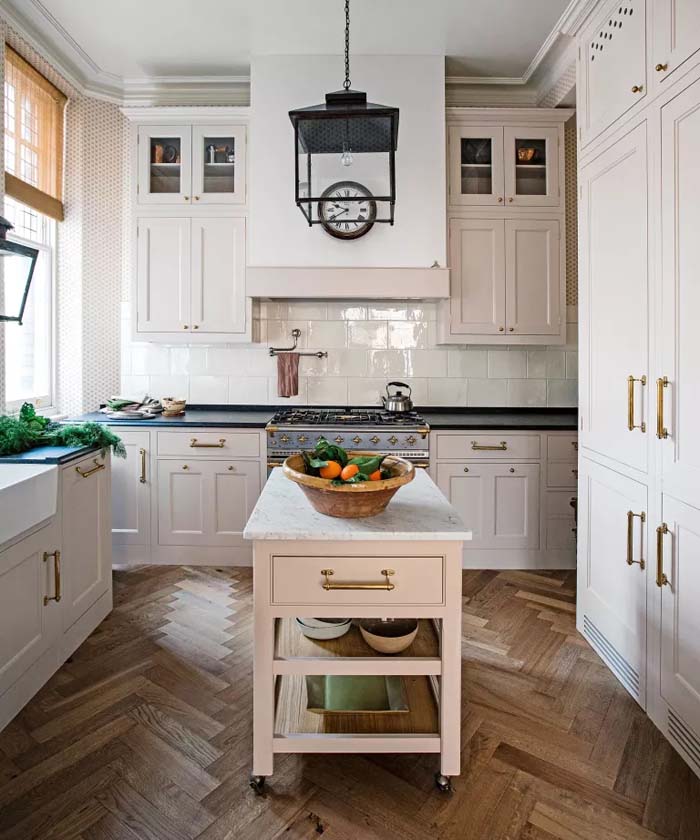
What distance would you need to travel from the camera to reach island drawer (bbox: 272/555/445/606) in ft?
4.49

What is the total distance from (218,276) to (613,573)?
9.24ft

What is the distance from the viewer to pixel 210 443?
3.14 m

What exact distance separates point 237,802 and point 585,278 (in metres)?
2.38

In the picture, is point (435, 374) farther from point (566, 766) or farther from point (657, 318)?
point (566, 766)

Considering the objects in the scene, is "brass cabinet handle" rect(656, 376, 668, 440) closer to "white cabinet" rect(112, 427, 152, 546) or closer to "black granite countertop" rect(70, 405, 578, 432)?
"black granite countertop" rect(70, 405, 578, 432)

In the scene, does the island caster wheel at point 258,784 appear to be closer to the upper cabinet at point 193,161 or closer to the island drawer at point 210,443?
the island drawer at point 210,443

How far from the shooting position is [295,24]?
2.94 meters

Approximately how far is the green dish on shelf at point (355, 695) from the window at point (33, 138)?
3.07m

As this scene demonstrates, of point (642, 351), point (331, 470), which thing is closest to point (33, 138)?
point (331, 470)

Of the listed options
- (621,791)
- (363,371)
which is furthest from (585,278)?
(621,791)

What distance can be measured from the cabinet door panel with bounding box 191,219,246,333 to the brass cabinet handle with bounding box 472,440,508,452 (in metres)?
1.68

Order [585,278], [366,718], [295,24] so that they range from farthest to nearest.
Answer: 1. [295,24]
2. [585,278]
3. [366,718]

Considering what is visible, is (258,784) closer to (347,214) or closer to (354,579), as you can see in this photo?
(354,579)

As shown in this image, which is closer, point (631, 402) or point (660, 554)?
point (660, 554)
